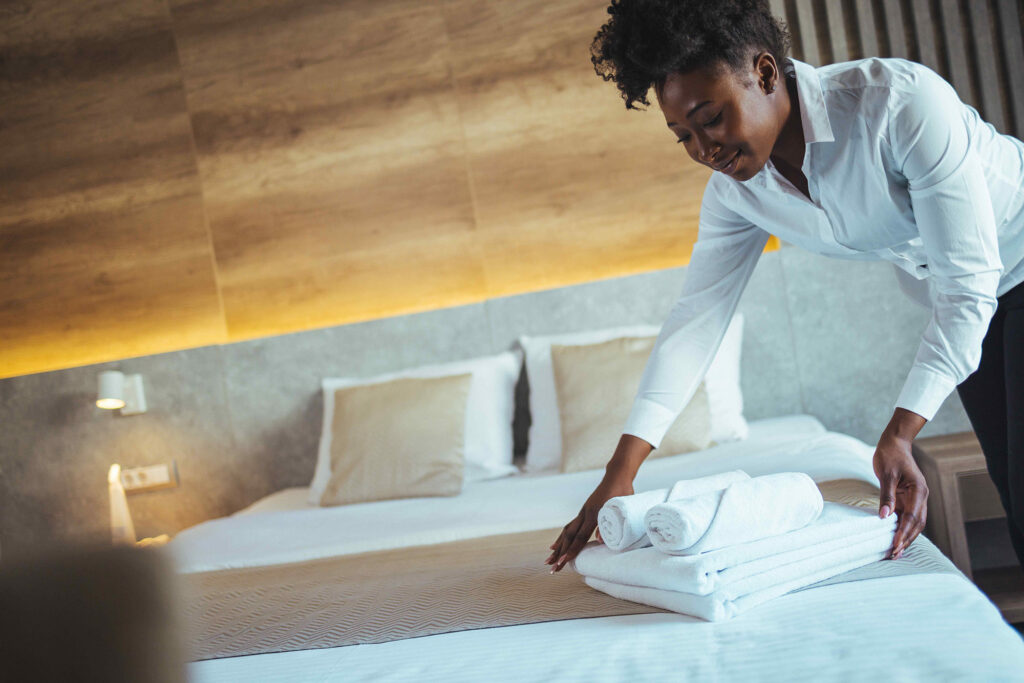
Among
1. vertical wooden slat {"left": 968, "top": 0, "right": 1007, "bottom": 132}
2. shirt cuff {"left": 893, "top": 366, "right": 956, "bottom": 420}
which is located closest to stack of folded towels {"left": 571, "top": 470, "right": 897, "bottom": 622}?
shirt cuff {"left": 893, "top": 366, "right": 956, "bottom": 420}

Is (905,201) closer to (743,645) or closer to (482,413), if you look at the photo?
(743,645)

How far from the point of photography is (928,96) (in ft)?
3.73

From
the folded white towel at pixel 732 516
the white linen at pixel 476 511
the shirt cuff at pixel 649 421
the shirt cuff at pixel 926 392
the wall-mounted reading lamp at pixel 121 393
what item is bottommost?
the white linen at pixel 476 511

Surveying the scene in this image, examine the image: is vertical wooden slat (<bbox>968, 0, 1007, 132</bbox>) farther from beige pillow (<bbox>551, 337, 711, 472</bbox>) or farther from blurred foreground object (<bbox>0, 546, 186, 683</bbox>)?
blurred foreground object (<bbox>0, 546, 186, 683</bbox>)

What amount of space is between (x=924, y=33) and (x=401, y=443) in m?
2.14

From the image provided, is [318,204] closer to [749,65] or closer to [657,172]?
[657,172]

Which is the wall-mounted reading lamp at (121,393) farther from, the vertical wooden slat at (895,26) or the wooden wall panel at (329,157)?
the vertical wooden slat at (895,26)

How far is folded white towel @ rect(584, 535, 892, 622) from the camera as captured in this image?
1054mm

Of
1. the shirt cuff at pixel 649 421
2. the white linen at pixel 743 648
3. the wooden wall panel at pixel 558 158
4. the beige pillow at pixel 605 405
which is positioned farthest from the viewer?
the wooden wall panel at pixel 558 158

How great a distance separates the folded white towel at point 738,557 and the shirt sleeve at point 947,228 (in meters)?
0.18

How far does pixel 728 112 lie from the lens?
1.12m

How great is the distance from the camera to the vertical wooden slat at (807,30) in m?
2.74

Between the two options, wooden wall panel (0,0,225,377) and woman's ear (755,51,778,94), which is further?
wooden wall panel (0,0,225,377)

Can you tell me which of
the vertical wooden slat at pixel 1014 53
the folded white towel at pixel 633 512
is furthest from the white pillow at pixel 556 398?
the folded white towel at pixel 633 512
